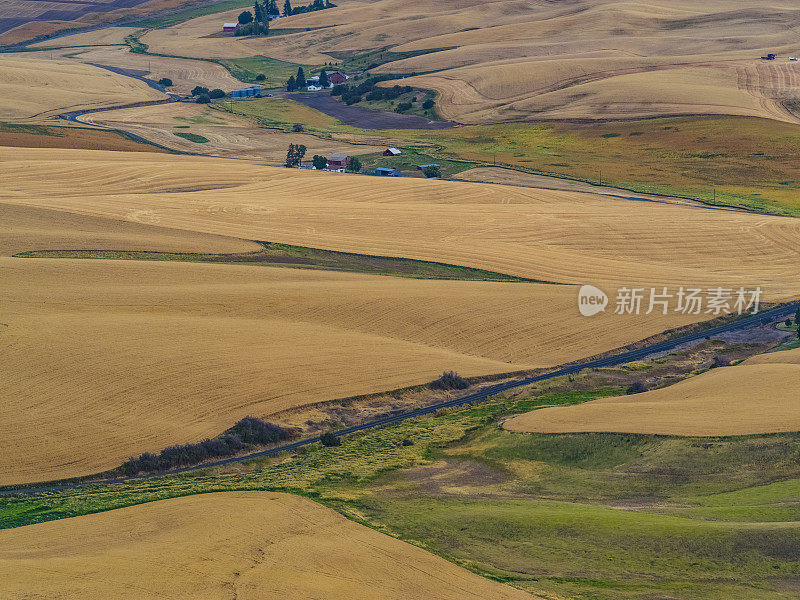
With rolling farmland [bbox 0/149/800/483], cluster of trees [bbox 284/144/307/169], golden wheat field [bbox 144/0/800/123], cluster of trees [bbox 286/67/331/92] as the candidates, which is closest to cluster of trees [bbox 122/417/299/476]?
rolling farmland [bbox 0/149/800/483]

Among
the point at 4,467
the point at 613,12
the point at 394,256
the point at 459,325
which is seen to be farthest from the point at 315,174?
the point at 613,12

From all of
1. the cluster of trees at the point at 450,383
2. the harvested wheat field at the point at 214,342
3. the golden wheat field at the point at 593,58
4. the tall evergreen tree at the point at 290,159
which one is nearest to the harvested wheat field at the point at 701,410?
the cluster of trees at the point at 450,383

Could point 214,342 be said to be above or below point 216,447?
above

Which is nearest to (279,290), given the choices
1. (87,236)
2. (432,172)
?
(87,236)

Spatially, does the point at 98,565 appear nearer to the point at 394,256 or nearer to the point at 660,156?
the point at 394,256

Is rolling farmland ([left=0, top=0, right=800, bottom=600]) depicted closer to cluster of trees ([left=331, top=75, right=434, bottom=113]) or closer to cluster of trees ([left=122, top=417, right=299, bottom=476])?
cluster of trees ([left=122, top=417, right=299, bottom=476])

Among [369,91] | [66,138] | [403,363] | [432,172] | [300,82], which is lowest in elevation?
[403,363]

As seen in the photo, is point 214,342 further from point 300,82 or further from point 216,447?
point 300,82

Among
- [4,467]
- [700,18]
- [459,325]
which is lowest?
[4,467]
